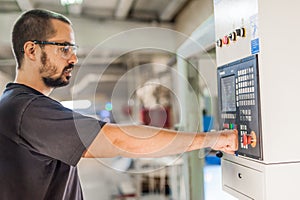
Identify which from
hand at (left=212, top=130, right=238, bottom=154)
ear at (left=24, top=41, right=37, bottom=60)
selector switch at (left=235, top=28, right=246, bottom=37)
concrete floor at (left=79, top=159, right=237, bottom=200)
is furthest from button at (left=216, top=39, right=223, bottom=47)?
concrete floor at (left=79, top=159, right=237, bottom=200)

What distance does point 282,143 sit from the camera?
83 centimetres

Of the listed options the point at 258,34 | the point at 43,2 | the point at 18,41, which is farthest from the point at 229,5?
the point at 43,2

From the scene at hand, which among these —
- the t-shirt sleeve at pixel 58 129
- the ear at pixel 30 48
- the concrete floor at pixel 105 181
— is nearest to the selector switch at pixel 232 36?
the t-shirt sleeve at pixel 58 129

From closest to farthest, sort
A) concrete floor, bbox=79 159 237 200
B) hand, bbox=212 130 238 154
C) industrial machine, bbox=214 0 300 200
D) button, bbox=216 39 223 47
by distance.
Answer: industrial machine, bbox=214 0 300 200 → hand, bbox=212 130 238 154 → button, bbox=216 39 223 47 → concrete floor, bbox=79 159 237 200

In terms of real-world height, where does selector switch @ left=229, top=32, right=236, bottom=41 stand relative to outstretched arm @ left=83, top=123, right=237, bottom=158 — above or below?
above

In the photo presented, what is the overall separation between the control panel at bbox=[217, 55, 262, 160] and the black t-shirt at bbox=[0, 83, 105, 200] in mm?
449

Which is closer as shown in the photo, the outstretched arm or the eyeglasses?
the outstretched arm

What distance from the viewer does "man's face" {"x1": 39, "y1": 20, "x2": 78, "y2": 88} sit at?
39.0 inches

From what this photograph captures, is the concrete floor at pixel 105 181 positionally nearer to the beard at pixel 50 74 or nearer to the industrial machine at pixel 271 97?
the beard at pixel 50 74

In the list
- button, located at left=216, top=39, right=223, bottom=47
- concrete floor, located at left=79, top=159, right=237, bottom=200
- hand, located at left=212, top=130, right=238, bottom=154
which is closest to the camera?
hand, located at left=212, top=130, right=238, bottom=154

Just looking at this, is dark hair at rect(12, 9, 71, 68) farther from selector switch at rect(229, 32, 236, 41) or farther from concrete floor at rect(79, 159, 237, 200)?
concrete floor at rect(79, 159, 237, 200)

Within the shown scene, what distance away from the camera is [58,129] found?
2.73 ft

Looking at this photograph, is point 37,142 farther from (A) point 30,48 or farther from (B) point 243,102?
(B) point 243,102

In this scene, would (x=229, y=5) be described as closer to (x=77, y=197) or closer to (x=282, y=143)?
(x=282, y=143)
